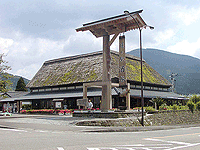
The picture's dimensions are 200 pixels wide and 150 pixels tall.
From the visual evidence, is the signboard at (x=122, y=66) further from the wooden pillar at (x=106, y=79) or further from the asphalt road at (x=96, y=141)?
the asphalt road at (x=96, y=141)

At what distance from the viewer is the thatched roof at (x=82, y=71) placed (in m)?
40.5

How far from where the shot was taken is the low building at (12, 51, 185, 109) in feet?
125

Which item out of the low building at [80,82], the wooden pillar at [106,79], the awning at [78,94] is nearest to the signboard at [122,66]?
A: the wooden pillar at [106,79]

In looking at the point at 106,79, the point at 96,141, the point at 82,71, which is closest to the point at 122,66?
the point at 106,79

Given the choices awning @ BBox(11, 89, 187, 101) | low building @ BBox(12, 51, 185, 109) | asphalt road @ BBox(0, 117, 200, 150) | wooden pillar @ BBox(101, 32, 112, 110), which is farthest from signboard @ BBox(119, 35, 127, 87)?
asphalt road @ BBox(0, 117, 200, 150)

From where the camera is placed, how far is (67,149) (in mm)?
7973

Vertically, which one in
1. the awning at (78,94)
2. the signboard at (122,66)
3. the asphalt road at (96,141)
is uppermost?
the signboard at (122,66)

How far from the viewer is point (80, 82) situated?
40.3m

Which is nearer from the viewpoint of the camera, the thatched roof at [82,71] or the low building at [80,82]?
the low building at [80,82]

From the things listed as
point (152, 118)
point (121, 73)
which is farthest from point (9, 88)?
point (152, 118)

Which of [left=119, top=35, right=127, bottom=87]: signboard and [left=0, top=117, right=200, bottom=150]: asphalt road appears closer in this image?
[left=0, top=117, right=200, bottom=150]: asphalt road

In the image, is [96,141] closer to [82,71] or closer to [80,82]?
[80,82]

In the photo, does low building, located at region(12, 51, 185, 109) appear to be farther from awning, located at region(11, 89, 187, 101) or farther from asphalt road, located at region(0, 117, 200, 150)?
asphalt road, located at region(0, 117, 200, 150)

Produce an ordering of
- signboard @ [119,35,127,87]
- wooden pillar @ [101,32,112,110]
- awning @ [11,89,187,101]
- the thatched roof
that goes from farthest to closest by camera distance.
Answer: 1. the thatched roof
2. awning @ [11,89,187,101]
3. wooden pillar @ [101,32,112,110]
4. signboard @ [119,35,127,87]
